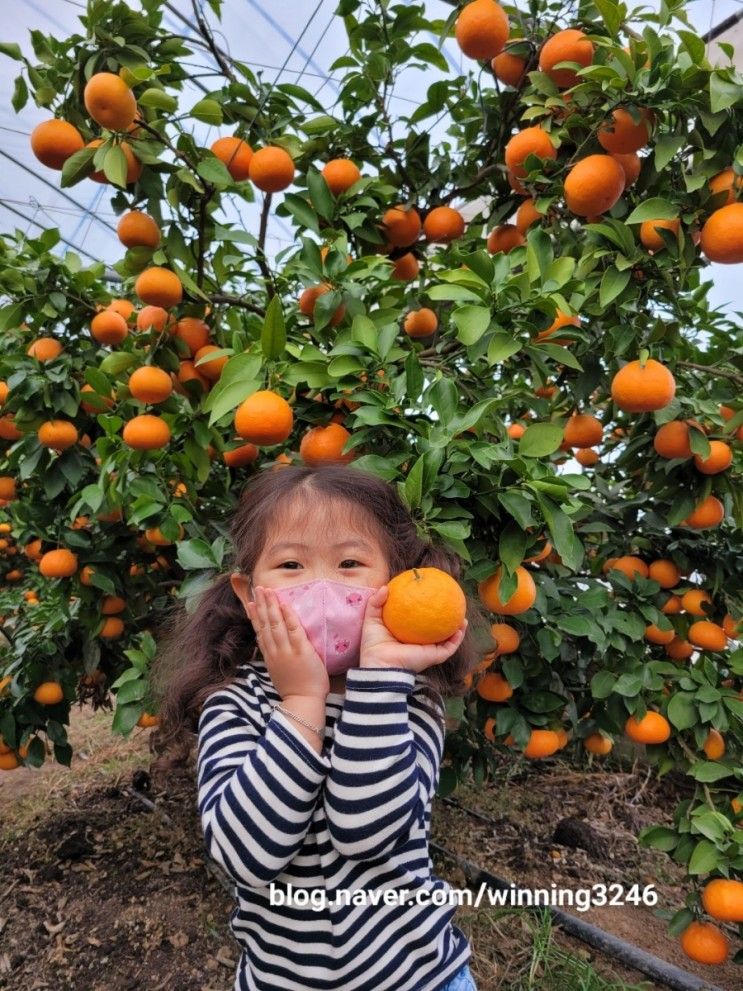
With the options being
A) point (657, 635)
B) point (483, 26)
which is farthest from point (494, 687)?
point (483, 26)

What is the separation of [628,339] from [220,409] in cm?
93

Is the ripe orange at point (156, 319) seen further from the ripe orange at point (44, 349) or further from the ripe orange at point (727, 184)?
the ripe orange at point (727, 184)

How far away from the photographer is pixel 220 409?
1258 mm

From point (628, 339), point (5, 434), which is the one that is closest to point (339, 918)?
point (628, 339)

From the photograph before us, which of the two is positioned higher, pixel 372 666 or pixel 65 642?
pixel 372 666

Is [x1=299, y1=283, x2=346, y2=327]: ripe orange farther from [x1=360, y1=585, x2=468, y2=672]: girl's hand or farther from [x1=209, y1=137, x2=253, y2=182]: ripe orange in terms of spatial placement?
[x1=360, y1=585, x2=468, y2=672]: girl's hand

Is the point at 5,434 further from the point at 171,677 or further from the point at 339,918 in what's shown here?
the point at 339,918

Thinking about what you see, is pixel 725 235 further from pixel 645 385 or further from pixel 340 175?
pixel 340 175

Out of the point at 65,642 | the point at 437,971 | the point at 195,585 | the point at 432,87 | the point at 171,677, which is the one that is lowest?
the point at 65,642

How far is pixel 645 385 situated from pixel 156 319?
1197 millimetres

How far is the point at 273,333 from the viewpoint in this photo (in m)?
1.30

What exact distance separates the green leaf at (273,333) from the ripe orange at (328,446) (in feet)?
0.62

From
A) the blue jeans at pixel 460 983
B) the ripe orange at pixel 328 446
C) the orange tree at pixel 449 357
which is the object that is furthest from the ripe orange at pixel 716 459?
the blue jeans at pixel 460 983

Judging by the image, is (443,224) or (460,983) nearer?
(460,983)
